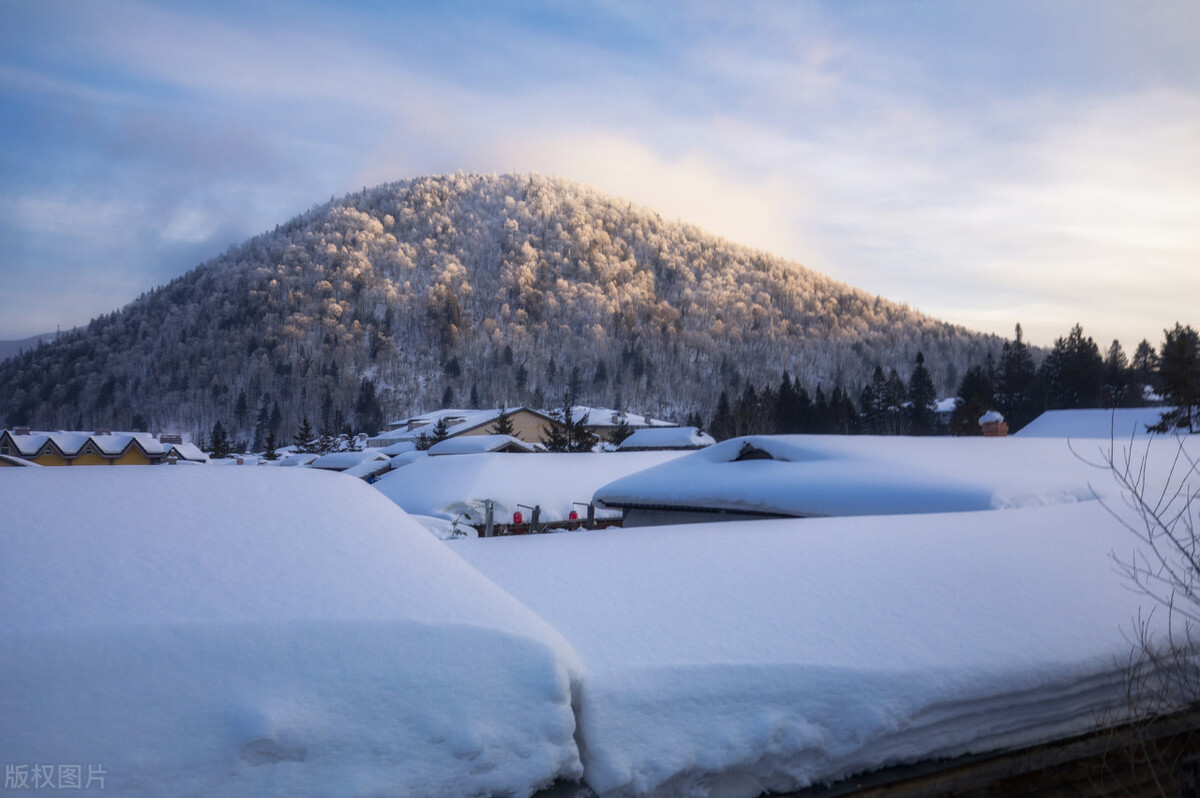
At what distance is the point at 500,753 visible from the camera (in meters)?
2.94

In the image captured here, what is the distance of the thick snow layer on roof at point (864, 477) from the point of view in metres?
8.15

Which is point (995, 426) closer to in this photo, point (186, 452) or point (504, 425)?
point (504, 425)

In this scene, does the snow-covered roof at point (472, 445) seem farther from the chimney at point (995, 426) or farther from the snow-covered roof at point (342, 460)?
the chimney at point (995, 426)

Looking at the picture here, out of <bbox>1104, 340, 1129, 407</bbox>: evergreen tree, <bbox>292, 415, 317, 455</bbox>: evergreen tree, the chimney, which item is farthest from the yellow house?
<bbox>1104, 340, 1129, 407</bbox>: evergreen tree

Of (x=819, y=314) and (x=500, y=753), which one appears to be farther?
(x=819, y=314)

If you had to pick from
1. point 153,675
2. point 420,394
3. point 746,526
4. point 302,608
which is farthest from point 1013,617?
point 420,394

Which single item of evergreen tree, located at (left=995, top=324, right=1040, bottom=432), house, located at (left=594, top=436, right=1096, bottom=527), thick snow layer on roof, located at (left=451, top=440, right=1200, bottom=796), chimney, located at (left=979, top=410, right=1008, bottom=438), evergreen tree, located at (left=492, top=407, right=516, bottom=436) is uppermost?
evergreen tree, located at (left=995, top=324, right=1040, bottom=432)

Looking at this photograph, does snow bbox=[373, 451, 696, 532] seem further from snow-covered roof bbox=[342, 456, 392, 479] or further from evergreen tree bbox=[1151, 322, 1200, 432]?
evergreen tree bbox=[1151, 322, 1200, 432]

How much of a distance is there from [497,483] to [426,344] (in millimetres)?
141613

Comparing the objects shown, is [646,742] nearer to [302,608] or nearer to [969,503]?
[302,608]

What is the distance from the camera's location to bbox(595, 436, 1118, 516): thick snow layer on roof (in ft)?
26.7

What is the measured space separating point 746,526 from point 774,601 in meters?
2.39

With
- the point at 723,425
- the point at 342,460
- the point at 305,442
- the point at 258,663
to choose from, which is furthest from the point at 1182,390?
the point at 305,442

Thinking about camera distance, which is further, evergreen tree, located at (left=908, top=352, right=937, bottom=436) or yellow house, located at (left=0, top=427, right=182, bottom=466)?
evergreen tree, located at (left=908, top=352, right=937, bottom=436)
